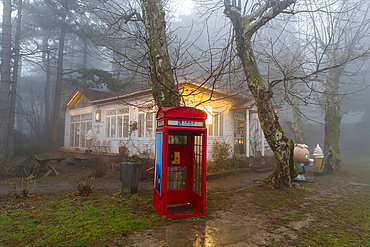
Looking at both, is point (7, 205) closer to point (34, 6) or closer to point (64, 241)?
point (64, 241)

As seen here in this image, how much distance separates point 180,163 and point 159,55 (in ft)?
10.2

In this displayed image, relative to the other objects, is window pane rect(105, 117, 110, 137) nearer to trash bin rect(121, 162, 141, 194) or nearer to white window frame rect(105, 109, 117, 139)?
white window frame rect(105, 109, 117, 139)

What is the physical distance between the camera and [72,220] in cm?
446

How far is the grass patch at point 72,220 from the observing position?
365 cm

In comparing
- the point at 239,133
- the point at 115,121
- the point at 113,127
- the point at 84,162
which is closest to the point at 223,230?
the point at 84,162

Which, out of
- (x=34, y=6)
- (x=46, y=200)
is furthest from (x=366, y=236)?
Result: (x=34, y=6)

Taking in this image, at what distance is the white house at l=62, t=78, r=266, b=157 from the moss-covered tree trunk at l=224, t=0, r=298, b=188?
3.61 metres

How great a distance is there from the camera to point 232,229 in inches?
171

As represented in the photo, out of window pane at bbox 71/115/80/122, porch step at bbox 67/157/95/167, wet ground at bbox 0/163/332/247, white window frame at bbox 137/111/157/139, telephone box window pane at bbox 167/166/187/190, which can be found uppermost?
window pane at bbox 71/115/80/122

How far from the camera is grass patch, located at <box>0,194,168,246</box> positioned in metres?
3.65

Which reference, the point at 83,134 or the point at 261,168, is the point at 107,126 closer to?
the point at 83,134

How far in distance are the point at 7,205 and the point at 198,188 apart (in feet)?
14.9

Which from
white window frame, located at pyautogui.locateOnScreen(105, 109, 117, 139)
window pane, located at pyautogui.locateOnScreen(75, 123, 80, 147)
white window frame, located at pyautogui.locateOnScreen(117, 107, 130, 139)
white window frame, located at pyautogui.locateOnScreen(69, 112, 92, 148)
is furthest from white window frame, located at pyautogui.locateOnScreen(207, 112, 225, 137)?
window pane, located at pyautogui.locateOnScreen(75, 123, 80, 147)

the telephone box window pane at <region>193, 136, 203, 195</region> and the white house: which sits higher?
the white house
